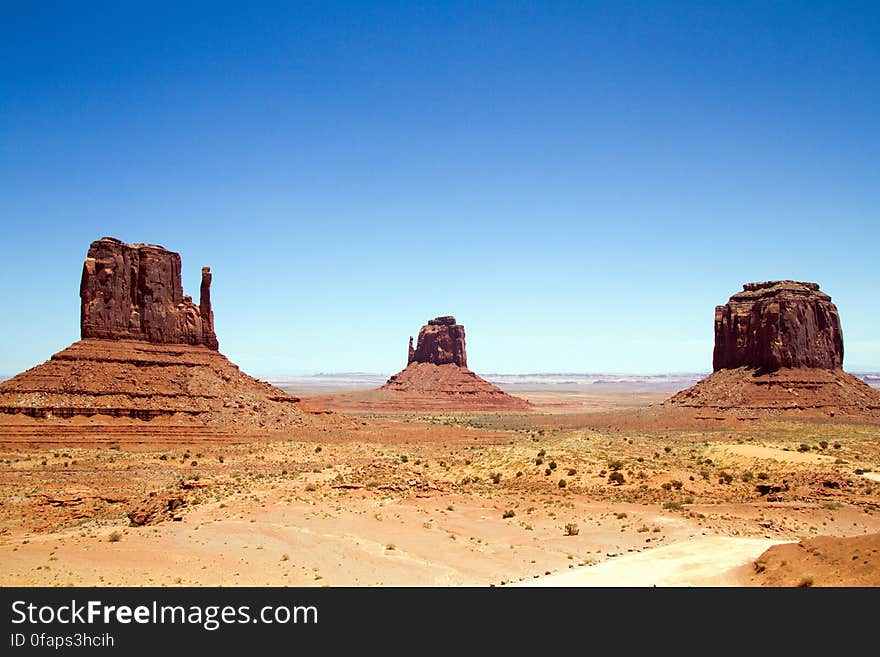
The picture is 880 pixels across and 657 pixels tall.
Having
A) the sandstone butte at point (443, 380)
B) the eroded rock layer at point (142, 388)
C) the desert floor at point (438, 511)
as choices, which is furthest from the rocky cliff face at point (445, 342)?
the desert floor at point (438, 511)

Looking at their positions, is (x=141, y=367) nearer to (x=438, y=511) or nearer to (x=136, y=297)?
(x=136, y=297)

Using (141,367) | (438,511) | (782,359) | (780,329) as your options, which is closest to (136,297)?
(141,367)

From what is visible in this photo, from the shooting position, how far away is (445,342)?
467ft

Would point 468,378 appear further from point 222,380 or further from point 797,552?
point 797,552

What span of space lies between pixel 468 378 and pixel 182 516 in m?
113

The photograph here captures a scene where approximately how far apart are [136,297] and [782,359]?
7726 centimetres

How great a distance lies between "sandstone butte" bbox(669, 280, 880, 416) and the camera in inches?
2990

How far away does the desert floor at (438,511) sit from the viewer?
1739 cm

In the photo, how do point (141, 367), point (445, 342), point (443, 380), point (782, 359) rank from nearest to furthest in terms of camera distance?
point (141, 367), point (782, 359), point (443, 380), point (445, 342)

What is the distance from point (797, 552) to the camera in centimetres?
1620

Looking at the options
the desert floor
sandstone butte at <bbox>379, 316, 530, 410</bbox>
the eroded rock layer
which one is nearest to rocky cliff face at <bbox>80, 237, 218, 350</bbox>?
the eroded rock layer

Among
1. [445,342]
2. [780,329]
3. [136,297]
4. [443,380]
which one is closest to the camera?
[136,297]

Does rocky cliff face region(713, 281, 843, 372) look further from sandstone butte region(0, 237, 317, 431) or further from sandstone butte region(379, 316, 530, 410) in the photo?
sandstone butte region(0, 237, 317, 431)

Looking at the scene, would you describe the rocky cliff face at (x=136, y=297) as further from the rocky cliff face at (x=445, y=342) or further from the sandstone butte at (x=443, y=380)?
the rocky cliff face at (x=445, y=342)
